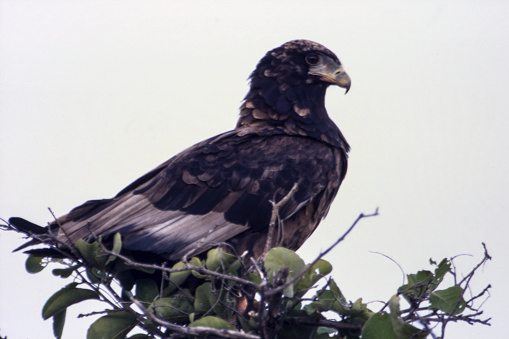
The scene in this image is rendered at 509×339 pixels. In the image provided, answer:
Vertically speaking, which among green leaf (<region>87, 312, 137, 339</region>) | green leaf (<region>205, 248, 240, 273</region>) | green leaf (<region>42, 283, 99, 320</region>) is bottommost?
green leaf (<region>87, 312, 137, 339</region>)

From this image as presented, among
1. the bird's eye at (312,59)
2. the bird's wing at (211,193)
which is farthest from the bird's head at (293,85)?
the bird's wing at (211,193)

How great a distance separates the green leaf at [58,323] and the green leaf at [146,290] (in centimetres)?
48

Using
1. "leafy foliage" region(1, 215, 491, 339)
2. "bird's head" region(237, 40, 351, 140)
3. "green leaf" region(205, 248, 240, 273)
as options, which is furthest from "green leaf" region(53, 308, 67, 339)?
"bird's head" region(237, 40, 351, 140)

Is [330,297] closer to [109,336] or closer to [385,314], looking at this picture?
[385,314]

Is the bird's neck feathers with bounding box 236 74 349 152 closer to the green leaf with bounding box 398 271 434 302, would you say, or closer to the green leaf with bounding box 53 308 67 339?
the green leaf with bounding box 398 271 434 302

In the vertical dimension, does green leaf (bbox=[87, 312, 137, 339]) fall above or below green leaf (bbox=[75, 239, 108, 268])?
below

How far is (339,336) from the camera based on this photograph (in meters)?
4.20

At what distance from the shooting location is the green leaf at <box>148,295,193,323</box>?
4.17 m

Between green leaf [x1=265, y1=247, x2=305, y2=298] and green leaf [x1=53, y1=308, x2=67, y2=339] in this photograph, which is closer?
green leaf [x1=265, y1=247, x2=305, y2=298]

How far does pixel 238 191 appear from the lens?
537 cm

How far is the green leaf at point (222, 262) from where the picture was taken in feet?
13.0

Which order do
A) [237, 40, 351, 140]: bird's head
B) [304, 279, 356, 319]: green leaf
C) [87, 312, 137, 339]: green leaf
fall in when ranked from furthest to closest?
[237, 40, 351, 140]: bird's head, [87, 312, 137, 339]: green leaf, [304, 279, 356, 319]: green leaf

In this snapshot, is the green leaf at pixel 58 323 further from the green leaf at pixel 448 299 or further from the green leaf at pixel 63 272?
the green leaf at pixel 448 299

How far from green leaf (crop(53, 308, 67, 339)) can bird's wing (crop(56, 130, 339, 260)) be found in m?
0.50
